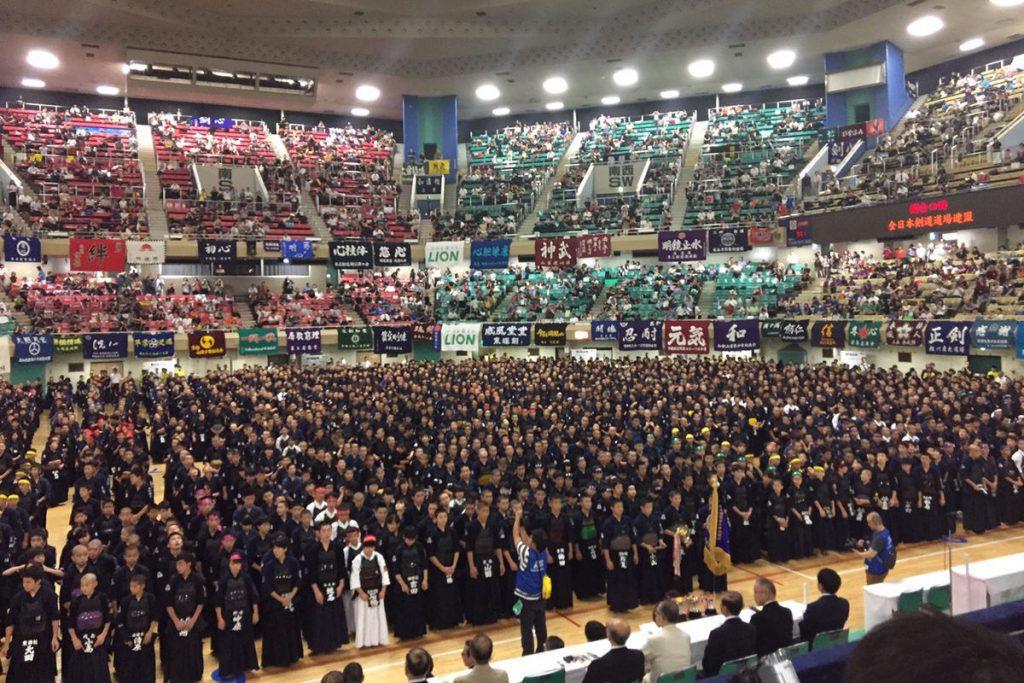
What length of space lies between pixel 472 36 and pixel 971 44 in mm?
23851

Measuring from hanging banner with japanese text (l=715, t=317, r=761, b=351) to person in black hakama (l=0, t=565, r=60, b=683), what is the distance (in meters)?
26.3

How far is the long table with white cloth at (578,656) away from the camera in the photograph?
604 cm

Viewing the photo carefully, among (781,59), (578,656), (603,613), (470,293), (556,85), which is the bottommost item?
(603,613)

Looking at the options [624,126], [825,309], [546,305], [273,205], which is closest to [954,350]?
[825,309]

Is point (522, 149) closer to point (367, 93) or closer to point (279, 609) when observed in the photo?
point (367, 93)

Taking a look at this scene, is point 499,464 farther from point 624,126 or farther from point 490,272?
point 624,126

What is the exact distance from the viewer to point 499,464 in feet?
46.1

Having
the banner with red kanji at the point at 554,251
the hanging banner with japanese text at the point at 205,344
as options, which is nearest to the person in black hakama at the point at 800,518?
the banner with red kanji at the point at 554,251

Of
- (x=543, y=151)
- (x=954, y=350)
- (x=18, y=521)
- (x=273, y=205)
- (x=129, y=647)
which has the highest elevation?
(x=543, y=151)

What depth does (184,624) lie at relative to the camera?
332 inches

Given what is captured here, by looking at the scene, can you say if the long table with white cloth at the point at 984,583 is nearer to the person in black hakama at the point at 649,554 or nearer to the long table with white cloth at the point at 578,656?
the long table with white cloth at the point at 578,656

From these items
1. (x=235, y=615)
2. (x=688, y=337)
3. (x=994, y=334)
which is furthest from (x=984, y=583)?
(x=688, y=337)

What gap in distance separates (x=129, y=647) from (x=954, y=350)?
25186 mm

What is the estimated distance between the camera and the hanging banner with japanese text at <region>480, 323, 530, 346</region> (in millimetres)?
33594
